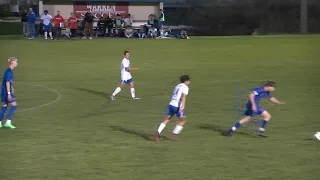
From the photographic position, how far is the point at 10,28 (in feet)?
200

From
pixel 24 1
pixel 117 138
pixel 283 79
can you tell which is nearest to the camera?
pixel 117 138

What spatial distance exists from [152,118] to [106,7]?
3391 cm

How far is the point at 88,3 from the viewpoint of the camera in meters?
51.5

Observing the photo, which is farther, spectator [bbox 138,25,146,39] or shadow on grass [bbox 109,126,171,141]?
spectator [bbox 138,25,146,39]

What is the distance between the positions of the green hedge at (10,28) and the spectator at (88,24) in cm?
1140

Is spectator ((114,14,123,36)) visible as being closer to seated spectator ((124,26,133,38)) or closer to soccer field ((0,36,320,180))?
seated spectator ((124,26,133,38))

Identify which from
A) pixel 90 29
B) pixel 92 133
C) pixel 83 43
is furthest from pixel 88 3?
pixel 92 133

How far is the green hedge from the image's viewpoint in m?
57.8

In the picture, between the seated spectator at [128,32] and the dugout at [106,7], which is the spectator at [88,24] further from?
the seated spectator at [128,32]

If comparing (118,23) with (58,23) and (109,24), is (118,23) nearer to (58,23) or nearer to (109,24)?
(109,24)

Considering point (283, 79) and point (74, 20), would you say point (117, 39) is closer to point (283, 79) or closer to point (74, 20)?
point (74, 20)

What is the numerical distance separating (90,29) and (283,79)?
22.3 m

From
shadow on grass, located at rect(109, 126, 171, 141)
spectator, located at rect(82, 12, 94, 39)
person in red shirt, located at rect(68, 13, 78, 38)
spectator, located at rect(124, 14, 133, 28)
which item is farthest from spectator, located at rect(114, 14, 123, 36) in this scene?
shadow on grass, located at rect(109, 126, 171, 141)

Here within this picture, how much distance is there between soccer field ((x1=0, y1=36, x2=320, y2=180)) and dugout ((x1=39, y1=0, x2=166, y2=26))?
29.6ft
